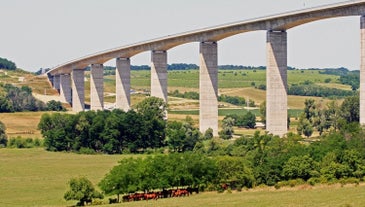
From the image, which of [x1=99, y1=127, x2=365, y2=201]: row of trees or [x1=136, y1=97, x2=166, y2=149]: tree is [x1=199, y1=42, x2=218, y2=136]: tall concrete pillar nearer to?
[x1=136, y1=97, x2=166, y2=149]: tree

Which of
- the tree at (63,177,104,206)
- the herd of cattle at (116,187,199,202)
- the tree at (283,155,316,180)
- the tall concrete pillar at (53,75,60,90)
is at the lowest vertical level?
the herd of cattle at (116,187,199,202)

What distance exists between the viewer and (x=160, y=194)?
60.4 metres

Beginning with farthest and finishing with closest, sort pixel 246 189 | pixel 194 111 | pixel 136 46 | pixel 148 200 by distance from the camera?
pixel 194 111 < pixel 136 46 < pixel 246 189 < pixel 148 200

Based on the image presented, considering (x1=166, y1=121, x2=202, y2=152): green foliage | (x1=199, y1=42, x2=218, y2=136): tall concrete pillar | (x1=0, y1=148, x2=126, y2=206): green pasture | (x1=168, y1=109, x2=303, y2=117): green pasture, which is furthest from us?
(x1=168, y1=109, x2=303, y2=117): green pasture

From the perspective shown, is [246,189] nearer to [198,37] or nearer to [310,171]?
[310,171]

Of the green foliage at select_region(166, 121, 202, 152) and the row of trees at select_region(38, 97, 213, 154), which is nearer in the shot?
the green foliage at select_region(166, 121, 202, 152)

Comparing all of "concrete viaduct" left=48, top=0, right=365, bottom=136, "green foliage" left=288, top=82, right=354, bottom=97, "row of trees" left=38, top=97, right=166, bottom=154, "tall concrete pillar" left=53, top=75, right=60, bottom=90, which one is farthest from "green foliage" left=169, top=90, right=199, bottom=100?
"row of trees" left=38, top=97, right=166, bottom=154

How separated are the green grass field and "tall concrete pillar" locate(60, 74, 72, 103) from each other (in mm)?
62456

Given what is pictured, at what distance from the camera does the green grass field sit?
2040 inches

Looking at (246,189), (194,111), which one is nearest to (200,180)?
(246,189)

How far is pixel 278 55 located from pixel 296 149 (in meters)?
19.9

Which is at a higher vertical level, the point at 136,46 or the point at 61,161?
the point at 136,46

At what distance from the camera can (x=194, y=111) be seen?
466 feet

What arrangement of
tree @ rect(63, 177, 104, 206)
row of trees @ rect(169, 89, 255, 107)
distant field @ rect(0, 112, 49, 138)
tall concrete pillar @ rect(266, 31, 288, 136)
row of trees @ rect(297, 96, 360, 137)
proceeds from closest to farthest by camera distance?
tree @ rect(63, 177, 104, 206) → tall concrete pillar @ rect(266, 31, 288, 136) → row of trees @ rect(297, 96, 360, 137) → distant field @ rect(0, 112, 49, 138) → row of trees @ rect(169, 89, 255, 107)
